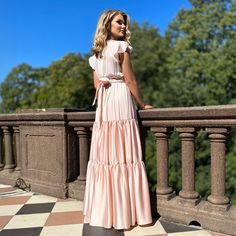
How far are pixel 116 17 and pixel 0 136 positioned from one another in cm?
346

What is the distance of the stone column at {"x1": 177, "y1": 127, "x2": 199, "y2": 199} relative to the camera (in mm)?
3217

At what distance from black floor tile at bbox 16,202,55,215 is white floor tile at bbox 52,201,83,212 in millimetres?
71

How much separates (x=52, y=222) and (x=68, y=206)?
54 centimetres

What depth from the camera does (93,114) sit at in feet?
12.4

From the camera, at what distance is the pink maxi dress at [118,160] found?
306cm

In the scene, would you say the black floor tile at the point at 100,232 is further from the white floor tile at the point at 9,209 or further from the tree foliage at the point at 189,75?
the tree foliage at the point at 189,75

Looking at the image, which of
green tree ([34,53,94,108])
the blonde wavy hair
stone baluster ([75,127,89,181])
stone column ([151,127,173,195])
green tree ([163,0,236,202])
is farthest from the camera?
green tree ([34,53,94,108])

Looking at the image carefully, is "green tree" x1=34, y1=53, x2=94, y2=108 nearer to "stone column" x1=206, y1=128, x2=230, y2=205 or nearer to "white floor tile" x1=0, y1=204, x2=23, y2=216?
"white floor tile" x1=0, y1=204, x2=23, y2=216

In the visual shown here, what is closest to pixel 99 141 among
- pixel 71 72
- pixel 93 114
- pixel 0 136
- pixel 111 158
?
pixel 111 158

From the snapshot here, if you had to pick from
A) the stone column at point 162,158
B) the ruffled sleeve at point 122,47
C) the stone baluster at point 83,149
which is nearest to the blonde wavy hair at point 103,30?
the ruffled sleeve at point 122,47

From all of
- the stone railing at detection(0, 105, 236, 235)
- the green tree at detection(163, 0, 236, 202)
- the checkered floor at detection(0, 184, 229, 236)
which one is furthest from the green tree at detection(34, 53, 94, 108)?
the checkered floor at detection(0, 184, 229, 236)

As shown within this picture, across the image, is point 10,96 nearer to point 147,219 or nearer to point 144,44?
point 144,44

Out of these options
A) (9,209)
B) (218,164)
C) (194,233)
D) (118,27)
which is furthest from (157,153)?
(9,209)

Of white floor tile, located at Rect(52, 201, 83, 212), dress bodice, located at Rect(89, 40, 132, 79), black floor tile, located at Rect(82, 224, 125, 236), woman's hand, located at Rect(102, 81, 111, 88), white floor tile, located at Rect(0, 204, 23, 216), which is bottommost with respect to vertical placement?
white floor tile, located at Rect(0, 204, 23, 216)
